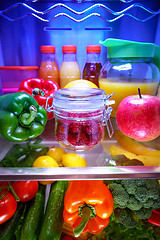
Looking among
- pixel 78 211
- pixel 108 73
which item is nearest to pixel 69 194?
pixel 78 211

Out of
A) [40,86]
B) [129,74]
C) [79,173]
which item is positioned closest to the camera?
[79,173]

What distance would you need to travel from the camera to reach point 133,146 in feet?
2.95

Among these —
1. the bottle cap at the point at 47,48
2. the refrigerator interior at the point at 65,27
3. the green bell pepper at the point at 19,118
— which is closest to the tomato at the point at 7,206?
the green bell pepper at the point at 19,118

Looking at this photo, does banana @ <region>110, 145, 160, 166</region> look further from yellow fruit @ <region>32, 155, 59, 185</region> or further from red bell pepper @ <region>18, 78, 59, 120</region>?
red bell pepper @ <region>18, 78, 59, 120</region>

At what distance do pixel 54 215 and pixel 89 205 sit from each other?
0.54 feet

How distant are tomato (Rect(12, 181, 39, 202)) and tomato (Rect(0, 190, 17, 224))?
0.16ft

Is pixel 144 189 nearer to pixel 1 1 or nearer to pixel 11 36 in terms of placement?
pixel 11 36

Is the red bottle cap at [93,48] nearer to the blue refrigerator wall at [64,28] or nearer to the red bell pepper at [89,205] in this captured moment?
the blue refrigerator wall at [64,28]

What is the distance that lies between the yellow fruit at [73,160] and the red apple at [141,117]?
0.25 metres

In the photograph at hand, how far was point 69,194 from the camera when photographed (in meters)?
0.87

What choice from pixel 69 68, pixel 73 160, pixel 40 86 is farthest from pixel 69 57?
pixel 73 160

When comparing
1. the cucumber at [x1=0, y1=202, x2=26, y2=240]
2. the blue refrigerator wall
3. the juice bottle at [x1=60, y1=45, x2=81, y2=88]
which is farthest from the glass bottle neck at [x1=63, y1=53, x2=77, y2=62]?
the cucumber at [x1=0, y1=202, x2=26, y2=240]

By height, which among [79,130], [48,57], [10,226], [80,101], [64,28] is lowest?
[10,226]

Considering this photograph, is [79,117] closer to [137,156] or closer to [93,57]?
[137,156]
